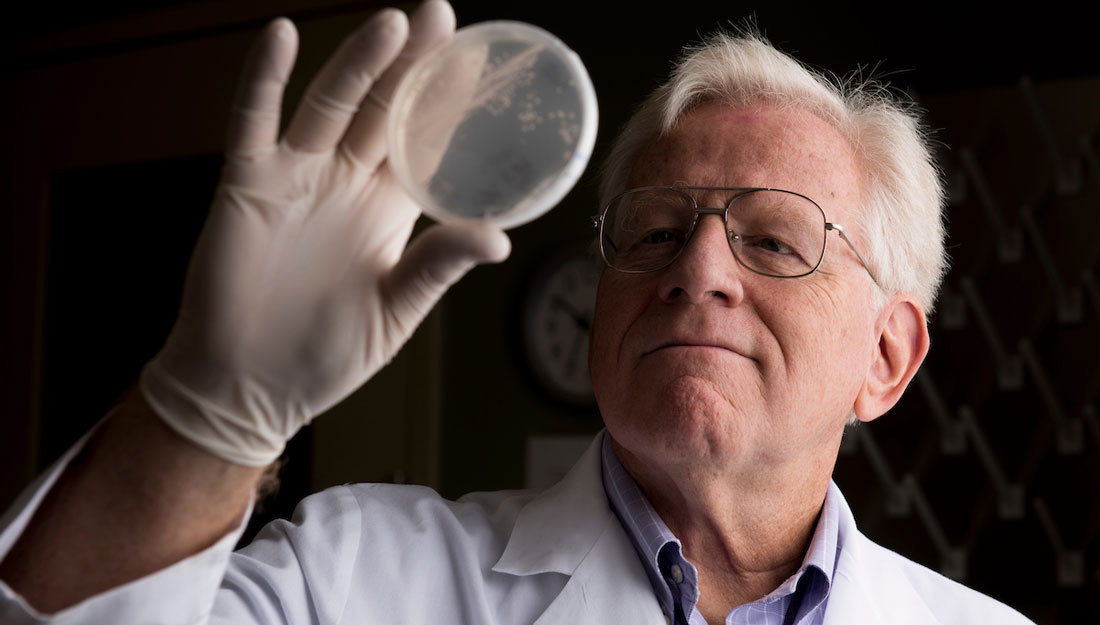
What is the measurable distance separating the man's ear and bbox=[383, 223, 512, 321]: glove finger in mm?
704

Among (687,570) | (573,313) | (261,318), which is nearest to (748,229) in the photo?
(687,570)

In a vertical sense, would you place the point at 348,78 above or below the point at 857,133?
above

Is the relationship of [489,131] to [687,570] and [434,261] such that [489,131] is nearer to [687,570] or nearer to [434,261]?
[434,261]

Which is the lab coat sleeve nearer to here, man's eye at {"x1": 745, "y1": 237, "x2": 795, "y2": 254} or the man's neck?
the man's neck

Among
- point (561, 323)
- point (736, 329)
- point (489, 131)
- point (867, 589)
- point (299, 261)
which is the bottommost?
point (561, 323)

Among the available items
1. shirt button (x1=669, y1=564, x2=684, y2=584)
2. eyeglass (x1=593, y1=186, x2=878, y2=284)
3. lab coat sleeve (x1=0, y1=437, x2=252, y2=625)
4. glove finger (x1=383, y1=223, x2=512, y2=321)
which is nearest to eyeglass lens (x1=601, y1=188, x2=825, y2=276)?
eyeglass (x1=593, y1=186, x2=878, y2=284)

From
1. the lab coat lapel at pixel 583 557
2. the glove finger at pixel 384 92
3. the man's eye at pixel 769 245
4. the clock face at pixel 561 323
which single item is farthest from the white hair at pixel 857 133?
the clock face at pixel 561 323

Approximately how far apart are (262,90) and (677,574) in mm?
711

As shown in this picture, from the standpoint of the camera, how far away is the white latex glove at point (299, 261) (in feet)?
2.49

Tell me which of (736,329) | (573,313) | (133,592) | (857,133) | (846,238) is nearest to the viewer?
(133,592)

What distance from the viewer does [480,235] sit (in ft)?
2.51

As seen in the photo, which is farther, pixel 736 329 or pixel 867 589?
pixel 867 589

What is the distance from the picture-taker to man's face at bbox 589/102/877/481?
1105mm

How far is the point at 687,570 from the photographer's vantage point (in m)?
1.15
